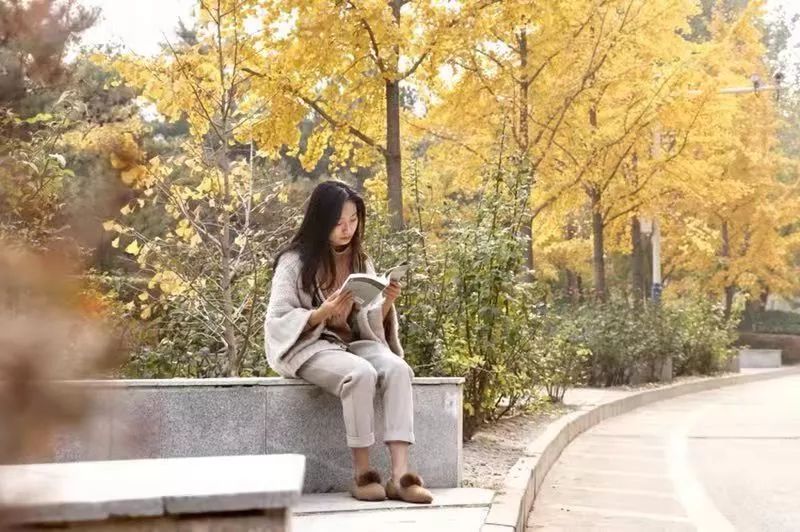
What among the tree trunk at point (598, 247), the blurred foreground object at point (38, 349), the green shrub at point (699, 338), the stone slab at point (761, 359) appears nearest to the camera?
the blurred foreground object at point (38, 349)

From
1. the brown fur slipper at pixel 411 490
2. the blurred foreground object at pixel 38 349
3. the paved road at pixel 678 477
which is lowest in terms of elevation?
the paved road at pixel 678 477

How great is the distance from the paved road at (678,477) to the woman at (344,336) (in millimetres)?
1203

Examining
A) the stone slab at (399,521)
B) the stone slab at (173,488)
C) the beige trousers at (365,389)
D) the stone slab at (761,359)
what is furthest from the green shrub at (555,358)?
the stone slab at (761,359)

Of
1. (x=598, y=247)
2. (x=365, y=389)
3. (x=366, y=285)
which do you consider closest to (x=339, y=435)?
A: (x=365, y=389)

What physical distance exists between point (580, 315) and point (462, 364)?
1270cm

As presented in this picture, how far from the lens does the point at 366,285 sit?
591 cm

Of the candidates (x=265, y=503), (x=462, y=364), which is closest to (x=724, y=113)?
(x=462, y=364)

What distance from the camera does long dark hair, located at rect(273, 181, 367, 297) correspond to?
644 cm

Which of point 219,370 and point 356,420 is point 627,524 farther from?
point 219,370

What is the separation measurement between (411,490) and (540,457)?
2916mm

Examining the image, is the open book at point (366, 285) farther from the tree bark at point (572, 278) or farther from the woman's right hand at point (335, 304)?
the tree bark at point (572, 278)

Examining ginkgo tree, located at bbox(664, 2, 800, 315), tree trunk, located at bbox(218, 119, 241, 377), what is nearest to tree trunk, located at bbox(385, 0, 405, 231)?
tree trunk, located at bbox(218, 119, 241, 377)

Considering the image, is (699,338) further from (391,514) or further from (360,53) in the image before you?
(391,514)

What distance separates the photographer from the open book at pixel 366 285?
19.2 feet
